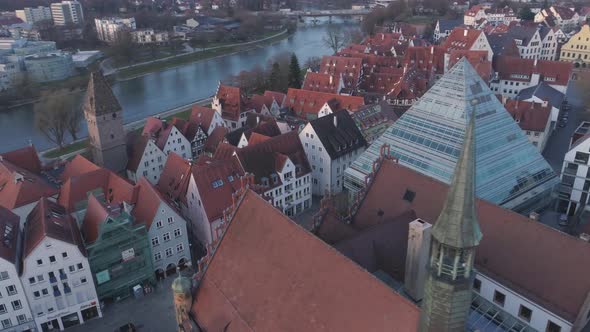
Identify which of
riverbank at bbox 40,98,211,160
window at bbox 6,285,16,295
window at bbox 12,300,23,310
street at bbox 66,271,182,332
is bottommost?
riverbank at bbox 40,98,211,160

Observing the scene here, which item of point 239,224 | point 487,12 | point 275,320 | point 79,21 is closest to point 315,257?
point 275,320

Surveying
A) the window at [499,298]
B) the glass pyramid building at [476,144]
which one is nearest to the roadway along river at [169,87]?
the glass pyramid building at [476,144]

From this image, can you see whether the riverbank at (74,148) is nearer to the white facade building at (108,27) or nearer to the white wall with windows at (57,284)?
the white wall with windows at (57,284)

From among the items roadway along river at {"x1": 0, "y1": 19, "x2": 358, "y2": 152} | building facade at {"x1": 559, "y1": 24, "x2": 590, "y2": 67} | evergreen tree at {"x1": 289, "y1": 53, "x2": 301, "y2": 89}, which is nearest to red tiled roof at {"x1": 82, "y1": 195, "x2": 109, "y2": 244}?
roadway along river at {"x1": 0, "y1": 19, "x2": 358, "y2": 152}

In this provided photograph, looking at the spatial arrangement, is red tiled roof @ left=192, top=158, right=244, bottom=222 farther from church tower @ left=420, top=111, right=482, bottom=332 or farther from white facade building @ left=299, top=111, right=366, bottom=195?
church tower @ left=420, top=111, right=482, bottom=332

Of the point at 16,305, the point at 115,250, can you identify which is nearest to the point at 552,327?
the point at 115,250

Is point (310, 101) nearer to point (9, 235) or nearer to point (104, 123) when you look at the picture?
point (104, 123)
